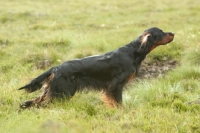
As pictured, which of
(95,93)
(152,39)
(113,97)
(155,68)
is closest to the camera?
(113,97)

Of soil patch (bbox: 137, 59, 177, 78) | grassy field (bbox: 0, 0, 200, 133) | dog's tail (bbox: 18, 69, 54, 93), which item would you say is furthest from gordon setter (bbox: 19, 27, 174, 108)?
soil patch (bbox: 137, 59, 177, 78)

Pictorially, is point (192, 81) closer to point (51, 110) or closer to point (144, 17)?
point (51, 110)

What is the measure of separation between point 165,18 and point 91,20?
3.03 m

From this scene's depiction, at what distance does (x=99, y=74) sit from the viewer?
5.30 metres

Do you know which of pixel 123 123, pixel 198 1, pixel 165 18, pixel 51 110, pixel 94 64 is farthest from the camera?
pixel 198 1

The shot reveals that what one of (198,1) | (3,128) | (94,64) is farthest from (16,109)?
(198,1)

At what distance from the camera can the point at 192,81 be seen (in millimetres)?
6043

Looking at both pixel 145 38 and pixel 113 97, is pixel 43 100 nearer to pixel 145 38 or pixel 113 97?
pixel 113 97

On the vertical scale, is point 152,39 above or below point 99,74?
above

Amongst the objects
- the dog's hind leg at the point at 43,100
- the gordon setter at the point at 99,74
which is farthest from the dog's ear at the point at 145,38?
the dog's hind leg at the point at 43,100

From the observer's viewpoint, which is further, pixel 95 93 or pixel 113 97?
pixel 95 93

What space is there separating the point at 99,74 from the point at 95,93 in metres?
0.43

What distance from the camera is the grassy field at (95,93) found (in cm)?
397

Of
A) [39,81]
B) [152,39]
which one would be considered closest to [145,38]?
[152,39]
